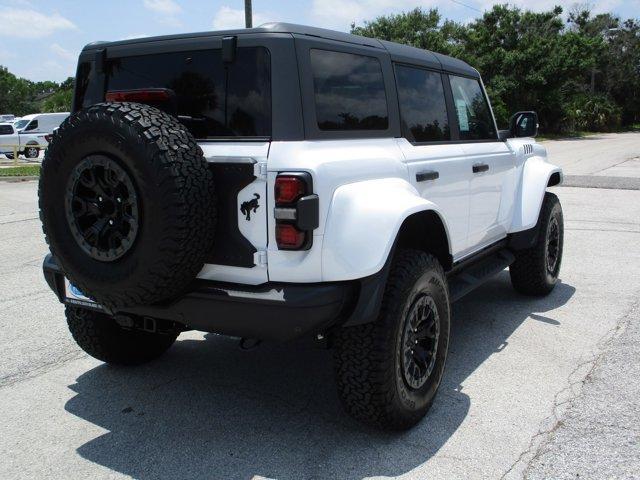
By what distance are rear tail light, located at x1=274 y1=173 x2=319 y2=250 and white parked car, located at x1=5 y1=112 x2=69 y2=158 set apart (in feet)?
89.4

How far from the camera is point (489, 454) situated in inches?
116

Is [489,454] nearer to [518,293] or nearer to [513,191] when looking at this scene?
[513,191]

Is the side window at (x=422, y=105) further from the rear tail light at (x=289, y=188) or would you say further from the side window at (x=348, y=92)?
the rear tail light at (x=289, y=188)

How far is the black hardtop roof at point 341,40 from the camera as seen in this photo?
2.85 m

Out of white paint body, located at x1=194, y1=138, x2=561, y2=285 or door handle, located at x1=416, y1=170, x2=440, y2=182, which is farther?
door handle, located at x1=416, y1=170, x2=440, y2=182

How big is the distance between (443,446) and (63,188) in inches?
84.9

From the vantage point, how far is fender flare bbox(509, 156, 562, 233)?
195 inches

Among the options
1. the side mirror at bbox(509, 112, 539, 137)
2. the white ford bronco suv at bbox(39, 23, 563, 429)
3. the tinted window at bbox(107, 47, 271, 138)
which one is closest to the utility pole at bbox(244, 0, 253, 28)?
the side mirror at bbox(509, 112, 539, 137)

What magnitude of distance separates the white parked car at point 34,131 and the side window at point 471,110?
2594 cm

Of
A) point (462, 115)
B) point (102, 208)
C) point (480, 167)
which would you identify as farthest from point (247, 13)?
point (102, 208)

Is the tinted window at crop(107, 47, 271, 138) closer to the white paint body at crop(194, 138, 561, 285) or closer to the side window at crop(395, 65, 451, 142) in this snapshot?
the white paint body at crop(194, 138, 561, 285)

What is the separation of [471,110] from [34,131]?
28.0m

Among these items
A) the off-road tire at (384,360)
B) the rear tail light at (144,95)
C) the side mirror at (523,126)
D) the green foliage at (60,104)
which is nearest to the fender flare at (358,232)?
the off-road tire at (384,360)

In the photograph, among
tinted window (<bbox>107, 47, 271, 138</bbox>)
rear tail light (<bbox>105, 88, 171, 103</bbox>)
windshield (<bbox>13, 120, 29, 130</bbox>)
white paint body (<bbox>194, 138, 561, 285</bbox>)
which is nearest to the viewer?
white paint body (<bbox>194, 138, 561, 285</bbox>)
